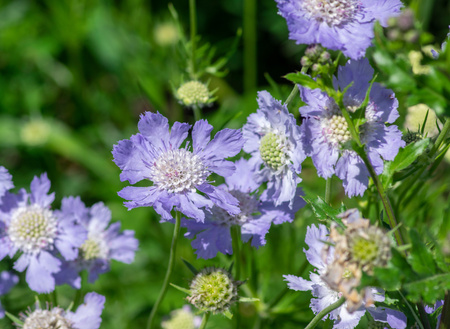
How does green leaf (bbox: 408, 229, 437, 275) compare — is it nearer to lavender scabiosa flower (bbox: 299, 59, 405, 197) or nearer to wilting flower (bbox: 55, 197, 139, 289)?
lavender scabiosa flower (bbox: 299, 59, 405, 197)

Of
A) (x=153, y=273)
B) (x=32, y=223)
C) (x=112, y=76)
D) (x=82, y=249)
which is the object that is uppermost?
(x=32, y=223)

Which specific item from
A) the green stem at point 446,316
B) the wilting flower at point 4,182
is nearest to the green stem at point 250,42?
the wilting flower at point 4,182

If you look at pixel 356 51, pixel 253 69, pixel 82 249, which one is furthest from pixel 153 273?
pixel 356 51

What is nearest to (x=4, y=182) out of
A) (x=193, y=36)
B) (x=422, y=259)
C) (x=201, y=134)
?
(x=201, y=134)

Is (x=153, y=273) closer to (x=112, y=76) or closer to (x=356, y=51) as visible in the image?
(x=112, y=76)

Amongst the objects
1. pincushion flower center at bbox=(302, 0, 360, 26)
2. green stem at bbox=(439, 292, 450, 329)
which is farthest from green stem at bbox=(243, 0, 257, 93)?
green stem at bbox=(439, 292, 450, 329)

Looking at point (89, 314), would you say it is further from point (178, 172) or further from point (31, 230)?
point (178, 172)
